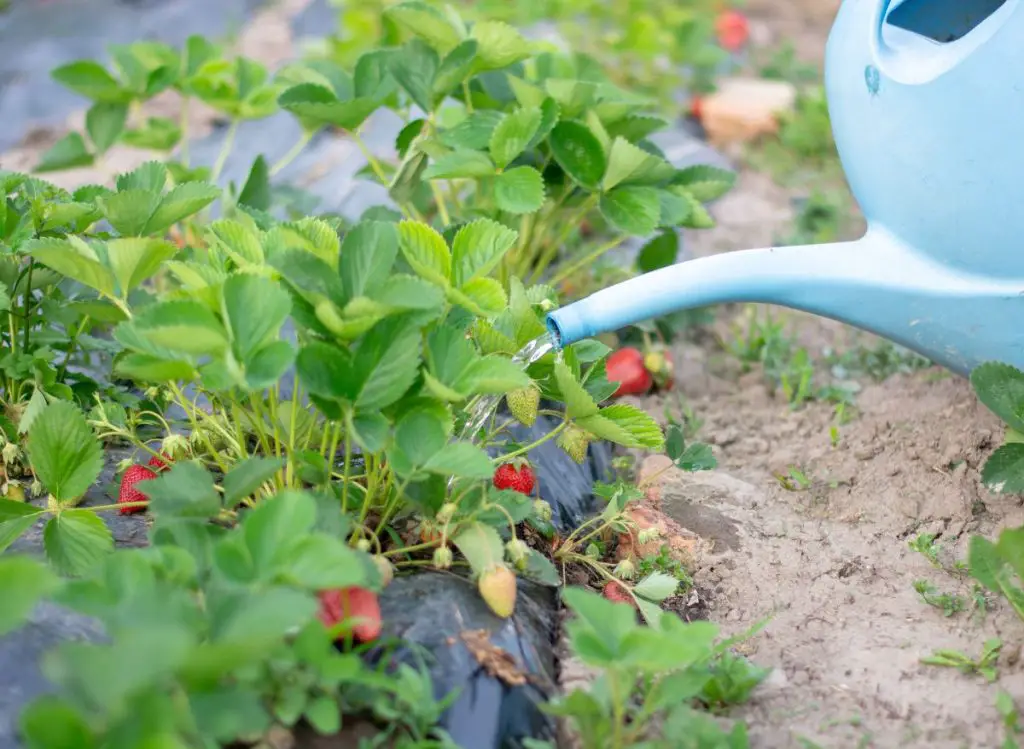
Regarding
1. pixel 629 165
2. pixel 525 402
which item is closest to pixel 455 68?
pixel 629 165

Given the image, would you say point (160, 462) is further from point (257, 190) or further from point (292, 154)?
point (292, 154)

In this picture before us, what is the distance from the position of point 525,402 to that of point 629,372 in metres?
0.56

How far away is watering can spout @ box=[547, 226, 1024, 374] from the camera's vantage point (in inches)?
60.9

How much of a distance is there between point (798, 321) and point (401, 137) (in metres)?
0.96

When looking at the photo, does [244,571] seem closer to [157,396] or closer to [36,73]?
[157,396]

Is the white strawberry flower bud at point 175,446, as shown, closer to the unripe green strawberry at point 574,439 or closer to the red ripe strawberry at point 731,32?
the unripe green strawberry at point 574,439

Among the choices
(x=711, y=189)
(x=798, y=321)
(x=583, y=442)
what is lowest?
(x=798, y=321)

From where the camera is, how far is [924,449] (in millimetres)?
1758

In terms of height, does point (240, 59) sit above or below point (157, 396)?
above

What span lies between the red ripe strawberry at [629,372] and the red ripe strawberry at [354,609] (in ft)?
2.92

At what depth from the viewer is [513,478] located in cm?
150

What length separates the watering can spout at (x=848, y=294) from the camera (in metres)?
1.55

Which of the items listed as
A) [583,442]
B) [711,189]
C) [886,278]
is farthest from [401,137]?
[886,278]

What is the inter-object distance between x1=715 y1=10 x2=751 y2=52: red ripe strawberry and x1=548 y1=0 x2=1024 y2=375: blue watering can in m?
2.11
